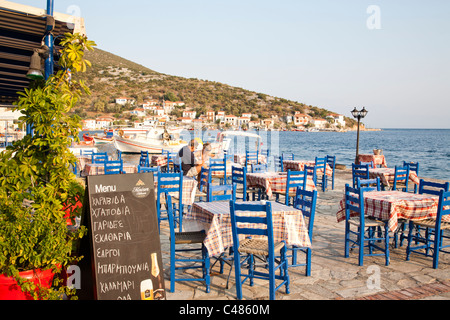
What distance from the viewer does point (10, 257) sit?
9.45 feet

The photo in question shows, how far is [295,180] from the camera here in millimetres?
7711

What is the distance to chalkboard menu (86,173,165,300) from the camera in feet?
9.90

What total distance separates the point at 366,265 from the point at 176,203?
3.99 m

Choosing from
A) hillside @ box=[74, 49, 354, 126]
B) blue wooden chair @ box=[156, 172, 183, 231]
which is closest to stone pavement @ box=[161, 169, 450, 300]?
blue wooden chair @ box=[156, 172, 183, 231]

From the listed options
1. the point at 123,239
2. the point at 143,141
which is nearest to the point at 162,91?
the point at 143,141

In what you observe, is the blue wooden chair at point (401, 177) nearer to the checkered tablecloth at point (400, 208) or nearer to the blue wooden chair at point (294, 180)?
the blue wooden chair at point (294, 180)

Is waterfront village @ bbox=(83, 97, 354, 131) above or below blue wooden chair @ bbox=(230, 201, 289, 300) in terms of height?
above

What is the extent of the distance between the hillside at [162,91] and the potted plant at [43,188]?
Answer: 6917cm

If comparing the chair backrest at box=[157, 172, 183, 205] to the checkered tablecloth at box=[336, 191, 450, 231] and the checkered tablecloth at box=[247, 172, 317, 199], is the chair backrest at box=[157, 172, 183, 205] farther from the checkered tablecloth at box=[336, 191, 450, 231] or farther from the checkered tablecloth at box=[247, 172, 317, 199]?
the checkered tablecloth at box=[336, 191, 450, 231]

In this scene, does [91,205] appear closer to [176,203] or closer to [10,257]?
[10,257]

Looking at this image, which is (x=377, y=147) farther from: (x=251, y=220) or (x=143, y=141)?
(x=251, y=220)

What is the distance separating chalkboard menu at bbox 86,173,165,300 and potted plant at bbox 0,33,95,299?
24cm

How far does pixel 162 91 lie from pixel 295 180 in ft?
261
